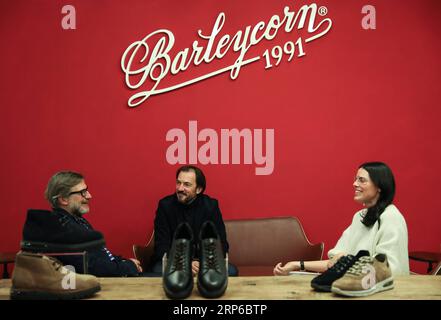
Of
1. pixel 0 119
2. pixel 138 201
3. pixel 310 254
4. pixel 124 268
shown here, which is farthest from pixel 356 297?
pixel 0 119

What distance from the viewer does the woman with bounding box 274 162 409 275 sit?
2620 mm

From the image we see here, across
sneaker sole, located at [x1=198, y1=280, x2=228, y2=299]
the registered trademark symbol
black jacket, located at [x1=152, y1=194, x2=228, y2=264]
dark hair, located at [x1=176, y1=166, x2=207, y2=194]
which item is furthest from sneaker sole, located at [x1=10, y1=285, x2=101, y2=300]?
the registered trademark symbol

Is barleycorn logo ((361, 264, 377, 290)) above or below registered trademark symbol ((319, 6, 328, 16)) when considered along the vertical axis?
below

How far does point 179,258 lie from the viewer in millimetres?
1853

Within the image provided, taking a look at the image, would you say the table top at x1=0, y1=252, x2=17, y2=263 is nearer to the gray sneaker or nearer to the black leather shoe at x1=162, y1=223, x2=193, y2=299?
the black leather shoe at x1=162, y1=223, x2=193, y2=299

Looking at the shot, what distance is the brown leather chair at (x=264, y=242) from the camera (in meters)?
4.45

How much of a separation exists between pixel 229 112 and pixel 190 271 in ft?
9.52

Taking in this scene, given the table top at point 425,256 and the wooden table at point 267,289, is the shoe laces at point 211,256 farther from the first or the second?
the table top at point 425,256

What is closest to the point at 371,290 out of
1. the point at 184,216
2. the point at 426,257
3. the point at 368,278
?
the point at 368,278

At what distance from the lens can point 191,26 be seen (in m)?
4.57

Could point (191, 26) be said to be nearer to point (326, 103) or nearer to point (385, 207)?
point (326, 103)

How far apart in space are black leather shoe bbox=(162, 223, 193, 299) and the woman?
1109mm

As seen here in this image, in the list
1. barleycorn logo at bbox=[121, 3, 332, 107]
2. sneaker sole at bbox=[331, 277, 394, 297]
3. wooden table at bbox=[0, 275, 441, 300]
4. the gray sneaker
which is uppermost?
barleycorn logo at bbox=[121, 3, 332, 107]

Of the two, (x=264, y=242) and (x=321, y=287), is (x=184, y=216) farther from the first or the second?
(x=321, y=287)
